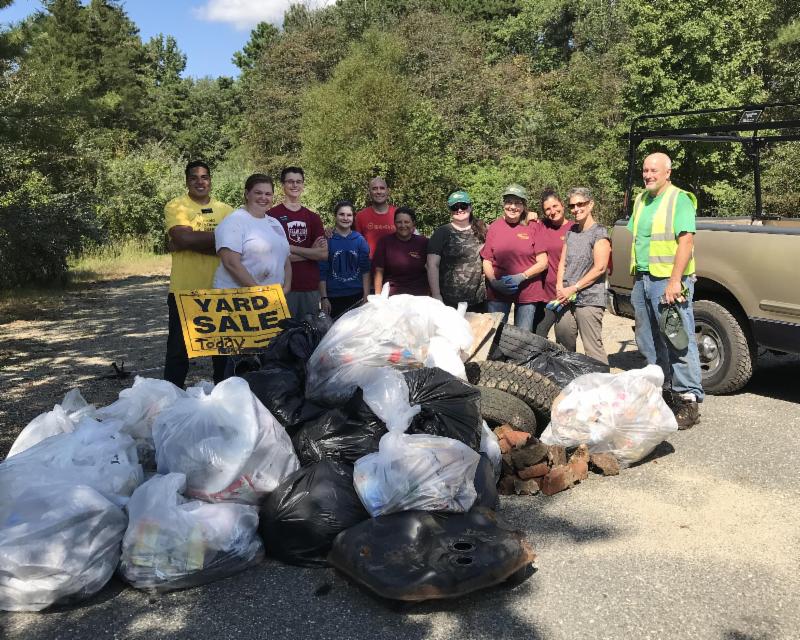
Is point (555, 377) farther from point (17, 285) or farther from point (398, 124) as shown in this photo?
point (398, 124)

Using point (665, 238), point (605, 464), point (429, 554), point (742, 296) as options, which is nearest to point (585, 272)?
point (665, 238)

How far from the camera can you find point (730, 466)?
4512 millimetres

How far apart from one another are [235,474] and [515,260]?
132 inches

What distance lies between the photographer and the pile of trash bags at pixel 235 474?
2.98 meters

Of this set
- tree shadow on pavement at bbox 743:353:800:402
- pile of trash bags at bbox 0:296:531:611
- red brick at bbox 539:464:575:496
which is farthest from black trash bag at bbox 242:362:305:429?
tree shadow on pavement at bbox 743:353:800:402

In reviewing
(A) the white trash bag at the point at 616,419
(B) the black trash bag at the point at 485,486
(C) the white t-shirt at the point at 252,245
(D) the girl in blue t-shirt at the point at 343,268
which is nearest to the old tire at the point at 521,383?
(A) the white trash bag at the point at 616,419

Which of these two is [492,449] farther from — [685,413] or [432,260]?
[432,260]

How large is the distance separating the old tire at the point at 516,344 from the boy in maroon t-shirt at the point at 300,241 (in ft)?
4.98

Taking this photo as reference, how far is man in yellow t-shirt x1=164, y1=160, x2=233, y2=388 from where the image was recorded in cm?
505

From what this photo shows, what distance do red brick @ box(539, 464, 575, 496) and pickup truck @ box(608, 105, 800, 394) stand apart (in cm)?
255

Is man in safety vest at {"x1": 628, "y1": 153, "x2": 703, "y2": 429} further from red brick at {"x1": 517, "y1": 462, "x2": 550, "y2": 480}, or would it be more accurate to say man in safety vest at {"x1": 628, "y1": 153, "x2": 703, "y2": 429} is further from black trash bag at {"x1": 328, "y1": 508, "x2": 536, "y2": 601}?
black trash bag at {"x1": 328, "y1": 508, "x2": 536, "y2": 601}

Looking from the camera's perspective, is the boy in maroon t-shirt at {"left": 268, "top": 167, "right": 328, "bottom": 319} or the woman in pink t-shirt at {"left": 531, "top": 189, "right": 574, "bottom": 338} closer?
the boy in maroon t-shirt at {"left": 268, "top": 167, "right": 328, "bottom": 319}

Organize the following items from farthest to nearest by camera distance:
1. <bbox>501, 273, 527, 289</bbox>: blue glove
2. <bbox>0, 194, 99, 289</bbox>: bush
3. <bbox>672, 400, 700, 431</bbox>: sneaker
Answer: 1. <bbox>0, 194, 99, 289</bbox>: bush
2. <bbox>501, 273, 527, 289</bbox>: blue glove
3. <bbox>672, 400, 700, 431</bbox>: sneaker

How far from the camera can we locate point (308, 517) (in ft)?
10.6
